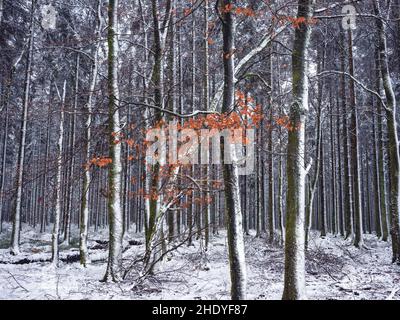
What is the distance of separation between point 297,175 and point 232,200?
142 cm

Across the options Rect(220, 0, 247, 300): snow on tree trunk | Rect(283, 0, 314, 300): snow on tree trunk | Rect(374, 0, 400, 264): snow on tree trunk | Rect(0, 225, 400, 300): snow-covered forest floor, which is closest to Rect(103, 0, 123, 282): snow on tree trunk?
Rect(0, 225, 400, 300): snow-covered forest floor

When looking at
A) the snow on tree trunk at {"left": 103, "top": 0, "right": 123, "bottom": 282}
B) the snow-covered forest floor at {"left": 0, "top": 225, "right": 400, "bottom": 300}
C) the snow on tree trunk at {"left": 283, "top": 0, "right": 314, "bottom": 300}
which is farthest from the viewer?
the snow on tree trunk at {"left": 103, "top": 0, "right": 123, "bottom": 282}

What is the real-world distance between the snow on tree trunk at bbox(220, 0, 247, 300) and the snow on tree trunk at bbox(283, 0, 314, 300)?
940 millimetres

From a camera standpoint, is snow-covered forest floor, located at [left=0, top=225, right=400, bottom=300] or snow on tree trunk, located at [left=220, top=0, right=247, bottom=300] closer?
snow on tree trunk, located at [left=220, top=0, right=247, bottom=300]

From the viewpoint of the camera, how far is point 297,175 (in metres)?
6.37

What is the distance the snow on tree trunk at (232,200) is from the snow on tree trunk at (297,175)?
3.08 ft

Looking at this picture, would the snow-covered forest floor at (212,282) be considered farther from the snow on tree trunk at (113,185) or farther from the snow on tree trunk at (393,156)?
the snow on tree trunk at (393,156)

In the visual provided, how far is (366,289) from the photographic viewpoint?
7504 millimetres

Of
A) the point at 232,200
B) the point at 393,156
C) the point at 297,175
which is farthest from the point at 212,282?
the point at 393,156

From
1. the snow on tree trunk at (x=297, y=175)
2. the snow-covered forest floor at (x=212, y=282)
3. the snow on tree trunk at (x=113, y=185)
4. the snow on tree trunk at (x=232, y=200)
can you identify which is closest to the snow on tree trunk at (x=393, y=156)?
the snow-covered forest floor at (x=212, y=282)

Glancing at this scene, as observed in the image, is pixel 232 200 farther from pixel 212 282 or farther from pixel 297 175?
pixel 212 282

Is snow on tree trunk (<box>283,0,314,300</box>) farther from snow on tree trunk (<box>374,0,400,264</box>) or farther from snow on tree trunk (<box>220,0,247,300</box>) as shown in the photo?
snow on tree trunk (<box>374,0,400,264</box>)

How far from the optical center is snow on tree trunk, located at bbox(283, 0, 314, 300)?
20.0 ft
